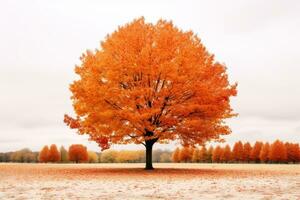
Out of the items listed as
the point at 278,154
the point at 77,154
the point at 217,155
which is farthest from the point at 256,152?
the point at 77,154

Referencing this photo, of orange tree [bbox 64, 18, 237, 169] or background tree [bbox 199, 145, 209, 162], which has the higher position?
orange tree [bbox 64, 18, 237, 169]

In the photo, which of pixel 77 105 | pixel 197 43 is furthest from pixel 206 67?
pixel 77 105

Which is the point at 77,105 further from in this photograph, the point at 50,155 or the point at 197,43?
the point at 50,155

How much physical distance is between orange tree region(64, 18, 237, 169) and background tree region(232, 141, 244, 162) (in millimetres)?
106505

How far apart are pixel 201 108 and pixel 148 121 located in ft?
13.9

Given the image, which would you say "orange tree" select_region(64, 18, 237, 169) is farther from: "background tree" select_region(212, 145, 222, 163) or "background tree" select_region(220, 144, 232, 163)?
"background tree" select_region(212, 145, 222, 163)

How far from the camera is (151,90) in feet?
107

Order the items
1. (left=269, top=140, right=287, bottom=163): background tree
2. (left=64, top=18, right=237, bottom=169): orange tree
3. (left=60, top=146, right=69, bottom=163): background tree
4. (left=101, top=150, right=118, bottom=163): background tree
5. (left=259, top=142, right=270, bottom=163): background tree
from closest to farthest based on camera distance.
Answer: (left=64, top=18, right=237, bottom=169): orange tree → (left=269, top=140, right=287, bottom=163): background tree → (left=259, top=142, right=270, bottom=163): background tree → (left=60, top=146, right=69, bottom=163): background tree → (left=101, top=150, right=118, bottom=163): background tree

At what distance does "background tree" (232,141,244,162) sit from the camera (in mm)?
138000

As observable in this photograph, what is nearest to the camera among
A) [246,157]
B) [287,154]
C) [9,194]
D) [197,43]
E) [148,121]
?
[9,194]

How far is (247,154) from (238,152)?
3.02 m

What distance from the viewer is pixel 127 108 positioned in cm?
3297

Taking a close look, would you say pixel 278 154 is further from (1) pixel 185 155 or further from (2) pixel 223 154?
(1) pixel 185 155

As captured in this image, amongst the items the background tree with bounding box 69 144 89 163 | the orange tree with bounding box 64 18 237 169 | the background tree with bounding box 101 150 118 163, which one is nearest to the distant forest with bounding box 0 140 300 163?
the background tree with bounding box 69 144 89 163
